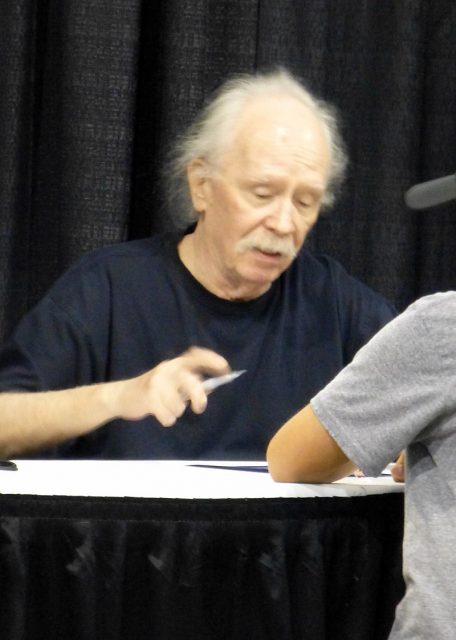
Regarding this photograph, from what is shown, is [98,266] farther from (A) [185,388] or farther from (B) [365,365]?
(B) [365,365]

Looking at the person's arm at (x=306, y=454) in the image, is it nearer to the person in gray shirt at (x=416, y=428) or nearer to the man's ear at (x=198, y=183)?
the person in gray shirt at (x=416, y=428)

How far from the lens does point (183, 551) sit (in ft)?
4.76

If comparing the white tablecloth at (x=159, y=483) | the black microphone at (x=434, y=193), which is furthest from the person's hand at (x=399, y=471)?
the black microphone at (x=434, y=193)

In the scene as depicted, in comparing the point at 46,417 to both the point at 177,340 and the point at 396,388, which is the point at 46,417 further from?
the point at 396,388

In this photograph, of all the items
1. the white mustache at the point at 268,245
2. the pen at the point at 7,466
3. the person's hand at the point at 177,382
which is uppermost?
the white mustache at the point at 268,245

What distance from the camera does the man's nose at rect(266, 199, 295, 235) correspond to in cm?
220

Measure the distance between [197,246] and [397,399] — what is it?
0.99 m

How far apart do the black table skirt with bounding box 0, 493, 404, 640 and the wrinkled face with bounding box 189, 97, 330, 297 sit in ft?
2.51

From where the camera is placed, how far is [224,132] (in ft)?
7.58

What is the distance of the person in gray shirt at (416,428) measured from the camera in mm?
1340

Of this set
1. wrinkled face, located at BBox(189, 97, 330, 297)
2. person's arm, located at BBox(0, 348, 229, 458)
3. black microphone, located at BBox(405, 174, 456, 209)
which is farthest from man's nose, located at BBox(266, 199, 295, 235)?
black microphone, located at BBox(405, 174, 456, 209)

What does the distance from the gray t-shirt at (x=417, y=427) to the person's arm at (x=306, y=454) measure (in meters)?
0.04

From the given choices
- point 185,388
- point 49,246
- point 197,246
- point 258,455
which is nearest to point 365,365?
point 185,388

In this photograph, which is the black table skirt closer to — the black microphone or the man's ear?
the black microphone
